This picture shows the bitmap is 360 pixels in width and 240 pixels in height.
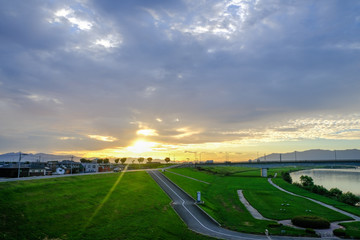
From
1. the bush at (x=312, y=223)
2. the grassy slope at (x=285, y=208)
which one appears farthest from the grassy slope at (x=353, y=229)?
the grassy slope at (x=285, y=208)

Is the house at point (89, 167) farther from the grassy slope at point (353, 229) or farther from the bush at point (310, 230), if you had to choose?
the grassy slope at point (353, 229)

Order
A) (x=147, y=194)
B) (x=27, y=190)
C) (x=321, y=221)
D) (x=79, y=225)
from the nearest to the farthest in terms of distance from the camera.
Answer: (x=79, y=225) → (x=27, y=190) → (x=321, y=221) → (x=147, y=194)

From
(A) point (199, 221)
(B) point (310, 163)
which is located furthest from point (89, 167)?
(B) point (310, 163)

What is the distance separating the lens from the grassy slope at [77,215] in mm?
26797

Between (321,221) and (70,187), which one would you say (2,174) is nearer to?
(70,187)

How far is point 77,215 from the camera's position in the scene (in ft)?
108

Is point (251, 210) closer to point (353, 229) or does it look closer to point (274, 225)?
point (274, 225)

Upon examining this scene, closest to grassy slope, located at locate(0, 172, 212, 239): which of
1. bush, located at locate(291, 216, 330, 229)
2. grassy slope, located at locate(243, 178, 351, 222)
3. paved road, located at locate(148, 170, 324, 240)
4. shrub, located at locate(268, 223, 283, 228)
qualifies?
paved road, located at locate(148, 170, 324, 240)

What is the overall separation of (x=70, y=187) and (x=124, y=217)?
1416cm

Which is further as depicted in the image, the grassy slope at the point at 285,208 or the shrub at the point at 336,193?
the shrub at the point at 336,193

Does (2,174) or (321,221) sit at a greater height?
(2,174)

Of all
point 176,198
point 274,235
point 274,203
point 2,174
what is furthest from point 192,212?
point 2,174

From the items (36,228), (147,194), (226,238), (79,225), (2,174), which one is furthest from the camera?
(2,174)

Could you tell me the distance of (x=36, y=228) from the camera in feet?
86.6
